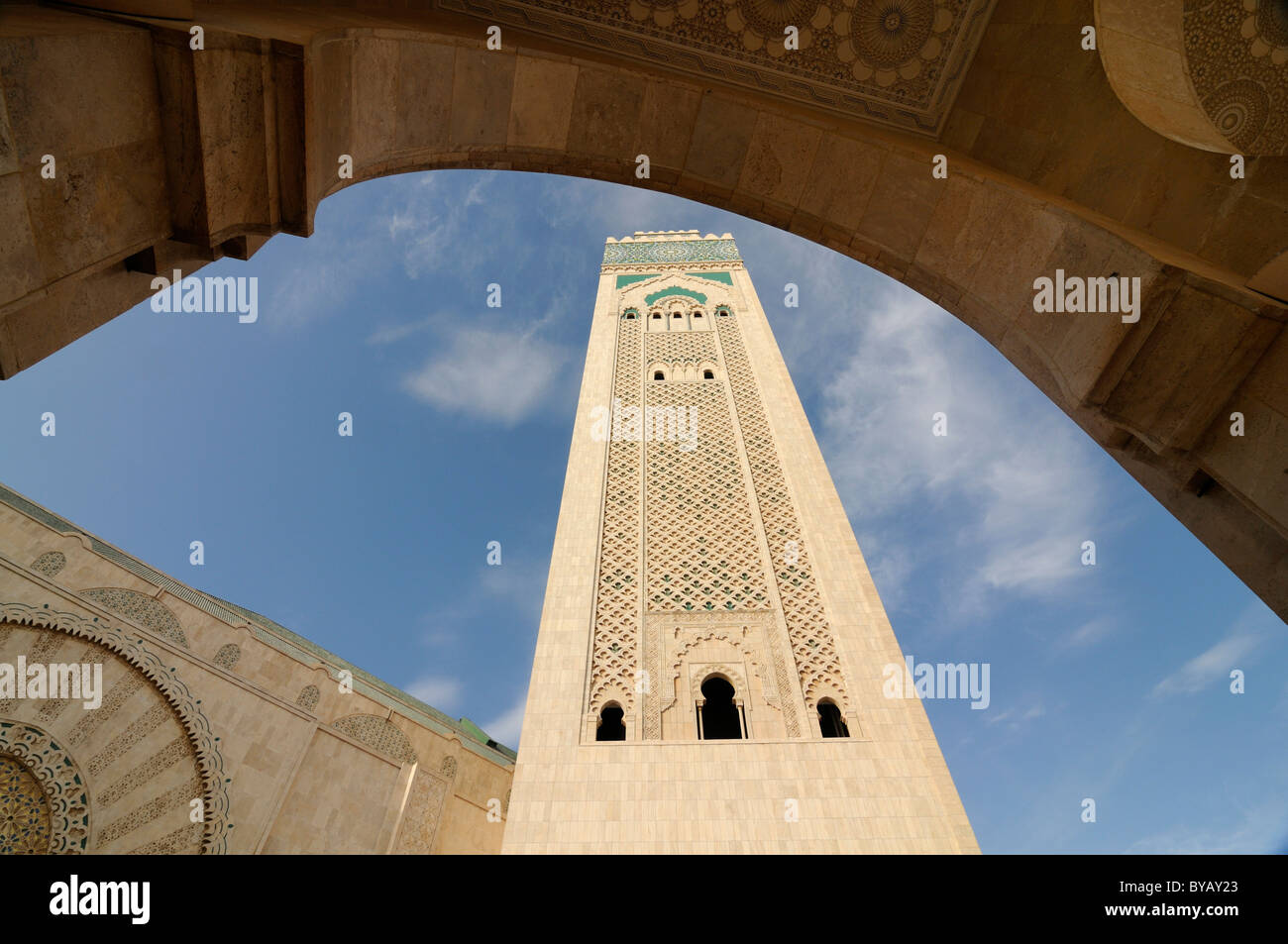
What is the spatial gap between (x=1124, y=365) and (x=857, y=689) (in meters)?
4.41

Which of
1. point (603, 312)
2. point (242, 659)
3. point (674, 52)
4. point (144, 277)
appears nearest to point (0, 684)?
point (242, 659)

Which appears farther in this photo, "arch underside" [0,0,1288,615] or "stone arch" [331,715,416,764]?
"stone arch" [331,715,416,764]

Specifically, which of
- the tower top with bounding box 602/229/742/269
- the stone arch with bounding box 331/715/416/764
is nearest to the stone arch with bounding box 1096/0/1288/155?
the stone arch with bounding box 331/715/416/764

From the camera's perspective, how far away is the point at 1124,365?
4.60ft

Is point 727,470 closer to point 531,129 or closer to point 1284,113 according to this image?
point 531,129

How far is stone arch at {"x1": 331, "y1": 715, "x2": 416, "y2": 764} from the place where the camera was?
5473 millimetres

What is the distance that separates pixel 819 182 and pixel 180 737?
5.21 m

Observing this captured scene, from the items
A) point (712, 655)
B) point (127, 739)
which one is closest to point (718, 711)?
point (712, 655)

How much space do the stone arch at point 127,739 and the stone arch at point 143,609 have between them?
0.21m

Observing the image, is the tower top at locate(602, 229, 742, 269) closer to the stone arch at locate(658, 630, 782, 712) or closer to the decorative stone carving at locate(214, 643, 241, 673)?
the stone arch at locate(658, 630, 782, 712)

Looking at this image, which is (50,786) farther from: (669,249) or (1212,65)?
(669,249)

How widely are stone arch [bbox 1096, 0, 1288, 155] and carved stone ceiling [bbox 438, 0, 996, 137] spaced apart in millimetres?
640

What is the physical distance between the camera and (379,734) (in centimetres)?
559
